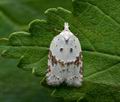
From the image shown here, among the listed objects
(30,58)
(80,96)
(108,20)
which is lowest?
(80,96)

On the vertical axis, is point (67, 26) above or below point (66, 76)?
above

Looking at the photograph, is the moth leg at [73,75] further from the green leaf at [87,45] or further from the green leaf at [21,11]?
the green leaf at [21,11]

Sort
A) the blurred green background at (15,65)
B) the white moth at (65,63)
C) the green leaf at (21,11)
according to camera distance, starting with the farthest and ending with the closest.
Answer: the green leaf at (21,11)
the blurred green background at (15,65)
the white moth at (65,63)

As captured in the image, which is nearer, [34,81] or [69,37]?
[69,37]

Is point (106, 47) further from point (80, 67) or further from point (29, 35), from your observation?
point (29, 35)

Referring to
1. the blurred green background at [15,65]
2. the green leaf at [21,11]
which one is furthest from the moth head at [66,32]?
the green leaf at [21,11]

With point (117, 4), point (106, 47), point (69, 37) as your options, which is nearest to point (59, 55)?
point (69, 37)

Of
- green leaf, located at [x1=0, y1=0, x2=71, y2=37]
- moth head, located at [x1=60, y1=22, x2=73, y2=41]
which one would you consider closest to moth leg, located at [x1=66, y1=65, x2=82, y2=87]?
moth head, located at [x1=60, y1=22, x2=73, y2=41]
